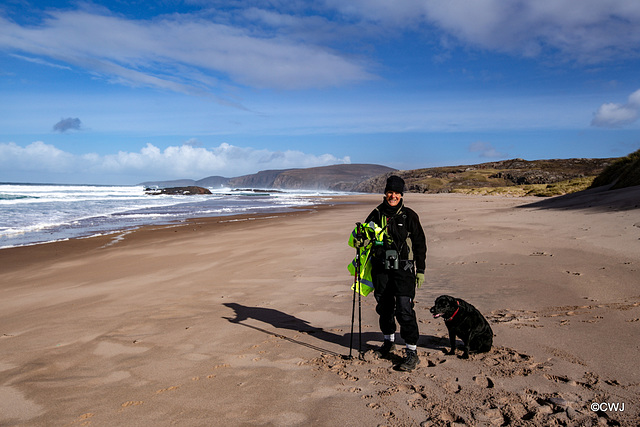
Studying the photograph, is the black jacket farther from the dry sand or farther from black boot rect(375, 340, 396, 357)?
the dry sand

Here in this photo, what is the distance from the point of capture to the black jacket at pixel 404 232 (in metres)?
4.37

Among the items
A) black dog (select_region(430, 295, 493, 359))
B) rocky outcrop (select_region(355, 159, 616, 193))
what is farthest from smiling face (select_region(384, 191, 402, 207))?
rocky outcrop (select_region(355, 159, 616, 193))

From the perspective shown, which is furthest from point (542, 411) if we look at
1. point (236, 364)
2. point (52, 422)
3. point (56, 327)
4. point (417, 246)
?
point (56, 327)

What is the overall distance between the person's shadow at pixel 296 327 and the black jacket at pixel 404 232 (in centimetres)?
116

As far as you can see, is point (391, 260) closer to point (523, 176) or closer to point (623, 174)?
point (623, 174)

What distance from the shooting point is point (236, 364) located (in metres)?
4.38

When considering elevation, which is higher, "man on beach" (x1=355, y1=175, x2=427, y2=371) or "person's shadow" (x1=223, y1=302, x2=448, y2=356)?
"man on beach" (x1=355, y1=175, x2=427, y2=371)


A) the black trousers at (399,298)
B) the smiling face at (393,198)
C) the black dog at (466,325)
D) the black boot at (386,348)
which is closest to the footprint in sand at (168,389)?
the black boot at (386,348)

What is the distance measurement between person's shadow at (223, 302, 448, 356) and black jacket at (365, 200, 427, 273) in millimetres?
1163

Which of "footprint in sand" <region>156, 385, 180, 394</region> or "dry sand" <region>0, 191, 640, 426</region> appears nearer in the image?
"dry sand" <region>0, 191, 640, 426</region>

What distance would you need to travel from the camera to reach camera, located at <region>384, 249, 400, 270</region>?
430 centimetres

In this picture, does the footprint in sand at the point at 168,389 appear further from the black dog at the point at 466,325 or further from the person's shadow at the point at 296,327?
the black dog at the point at 466,325

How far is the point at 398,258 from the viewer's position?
4.34m

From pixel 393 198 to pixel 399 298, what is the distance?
1.16 meters
